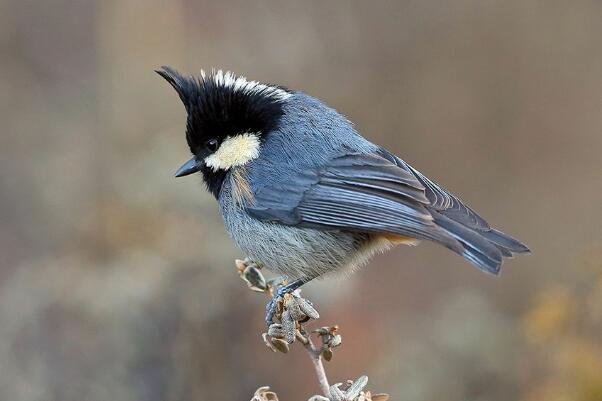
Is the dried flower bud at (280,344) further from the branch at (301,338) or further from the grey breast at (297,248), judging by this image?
the grey breast at (297,248)

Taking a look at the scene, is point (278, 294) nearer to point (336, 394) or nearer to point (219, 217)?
point (219, 217)

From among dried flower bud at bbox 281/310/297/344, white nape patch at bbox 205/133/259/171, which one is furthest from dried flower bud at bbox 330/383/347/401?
white nape patch at bbox 205/133/259/171

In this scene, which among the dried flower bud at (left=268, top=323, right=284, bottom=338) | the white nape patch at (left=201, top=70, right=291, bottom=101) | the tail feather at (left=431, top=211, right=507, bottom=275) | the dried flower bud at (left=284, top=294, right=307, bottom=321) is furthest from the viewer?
the white nape patch at (left=201, top=70, right=291, bottom=101)

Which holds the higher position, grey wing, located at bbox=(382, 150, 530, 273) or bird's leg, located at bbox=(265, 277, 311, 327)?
grey wing, located at bbox=(382, 150, 530, 273)

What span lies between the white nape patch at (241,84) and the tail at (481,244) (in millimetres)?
997

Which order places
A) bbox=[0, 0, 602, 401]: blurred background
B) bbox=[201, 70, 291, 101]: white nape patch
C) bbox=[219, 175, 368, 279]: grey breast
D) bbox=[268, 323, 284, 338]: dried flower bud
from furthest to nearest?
bbox=[201, 70, 291, 101]: white nape patch < bbox=[0, 0, 602, 401]: blurred background < bbox=[219, 175, 368, 279]: grey breast < bbox=[268, 323, 284, 338]: dried flower bud

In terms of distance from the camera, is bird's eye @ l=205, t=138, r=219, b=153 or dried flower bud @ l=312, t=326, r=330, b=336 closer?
dried flower bud @ l=312, t=326, r=330, b=336

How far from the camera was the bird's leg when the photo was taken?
11.4ft

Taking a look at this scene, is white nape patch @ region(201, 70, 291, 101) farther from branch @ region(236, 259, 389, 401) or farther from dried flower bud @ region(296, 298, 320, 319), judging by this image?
A: dried flower bud @ region(296, 298, 320, 319)

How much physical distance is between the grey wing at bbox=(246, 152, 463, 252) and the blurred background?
1.40ft

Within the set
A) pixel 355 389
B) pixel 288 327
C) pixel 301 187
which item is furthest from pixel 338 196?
pixel 355 389

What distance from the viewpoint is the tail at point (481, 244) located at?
3201 millimetres

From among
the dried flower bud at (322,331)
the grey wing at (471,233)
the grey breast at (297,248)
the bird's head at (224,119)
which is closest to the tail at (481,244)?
the grey wing at (471,233)

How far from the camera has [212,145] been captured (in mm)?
4027
